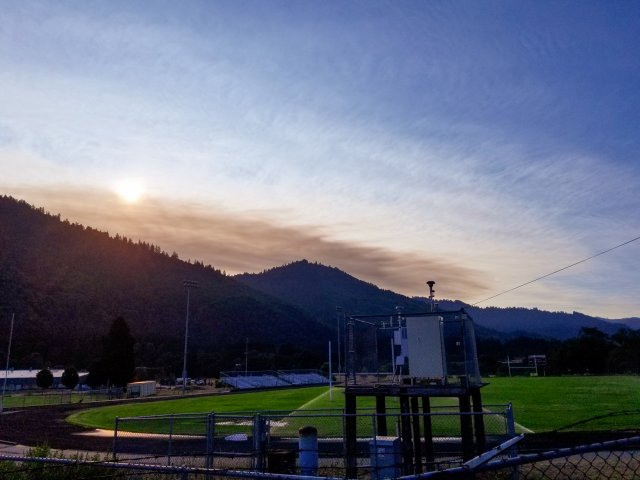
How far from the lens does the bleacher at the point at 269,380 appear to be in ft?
254

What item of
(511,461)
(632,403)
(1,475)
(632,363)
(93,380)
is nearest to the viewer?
(511,461)

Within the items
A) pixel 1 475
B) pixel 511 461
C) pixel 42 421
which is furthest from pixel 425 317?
pixel 42 421

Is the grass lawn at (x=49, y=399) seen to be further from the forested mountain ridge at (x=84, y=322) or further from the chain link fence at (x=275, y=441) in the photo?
the forested mountain ridge at (x=84, y=322)

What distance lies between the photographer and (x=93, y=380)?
256 ft

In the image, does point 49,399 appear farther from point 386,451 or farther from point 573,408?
point 386,451

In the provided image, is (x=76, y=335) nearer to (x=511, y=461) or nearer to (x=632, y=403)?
(x=632, y=403)

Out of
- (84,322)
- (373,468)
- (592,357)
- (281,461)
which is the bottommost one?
(281,461)

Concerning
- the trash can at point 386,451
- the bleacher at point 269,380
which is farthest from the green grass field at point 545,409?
the bleacher at point 269,380

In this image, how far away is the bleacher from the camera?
77.4 m

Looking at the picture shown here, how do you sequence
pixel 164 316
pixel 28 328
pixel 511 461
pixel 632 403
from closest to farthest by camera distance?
pixel 511 461
pixel 632 403
pixel 28 328
pixel 164 316

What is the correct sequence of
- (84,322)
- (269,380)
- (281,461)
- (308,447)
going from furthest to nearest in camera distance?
(84,322)
(269,380)
(281,461)
(308,447)

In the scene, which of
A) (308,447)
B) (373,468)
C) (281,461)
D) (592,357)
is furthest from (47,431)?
(592,357)

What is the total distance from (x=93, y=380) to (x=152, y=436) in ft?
185

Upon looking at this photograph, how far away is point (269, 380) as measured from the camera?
84.8 meters
